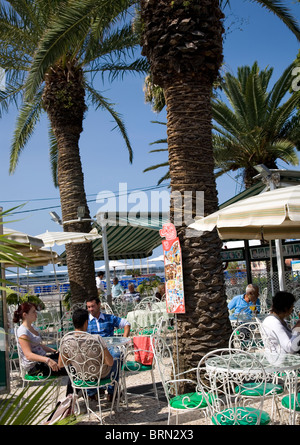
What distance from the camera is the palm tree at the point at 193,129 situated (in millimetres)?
6043

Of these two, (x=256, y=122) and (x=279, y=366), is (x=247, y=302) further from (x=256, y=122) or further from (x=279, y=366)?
(x=256, y=122)

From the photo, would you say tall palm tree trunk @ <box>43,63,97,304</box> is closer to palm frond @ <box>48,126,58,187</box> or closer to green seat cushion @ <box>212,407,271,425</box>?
palm frond @ <box>48,126,58,187</box>

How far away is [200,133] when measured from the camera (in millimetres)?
6379

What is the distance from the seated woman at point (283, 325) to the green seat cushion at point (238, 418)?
3.39 ft

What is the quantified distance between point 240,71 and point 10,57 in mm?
9108

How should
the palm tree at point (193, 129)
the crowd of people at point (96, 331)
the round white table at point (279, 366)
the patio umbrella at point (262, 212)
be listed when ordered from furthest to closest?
the palm tree at point (193, 129) < the crowd of people at point (96, 331) < the patio umbrella at point (262, 212) < the round white table at point (279, 366)

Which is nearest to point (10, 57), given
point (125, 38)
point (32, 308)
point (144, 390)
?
point (125, 38)

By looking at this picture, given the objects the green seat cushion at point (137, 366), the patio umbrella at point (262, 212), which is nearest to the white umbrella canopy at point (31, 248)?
the green seat cushion at point (137, 366)

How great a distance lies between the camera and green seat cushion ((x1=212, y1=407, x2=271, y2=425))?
3.70 metres

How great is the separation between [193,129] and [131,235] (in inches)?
497

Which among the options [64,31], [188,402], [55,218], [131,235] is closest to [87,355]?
[188,402]

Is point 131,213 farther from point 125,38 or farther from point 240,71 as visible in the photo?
point 240,71

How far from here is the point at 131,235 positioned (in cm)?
1880

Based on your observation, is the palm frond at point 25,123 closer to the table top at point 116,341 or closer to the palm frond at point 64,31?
Answer: the palm frond at point 64,31
